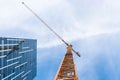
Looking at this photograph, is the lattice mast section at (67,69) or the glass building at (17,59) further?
the glass building at (17,59)

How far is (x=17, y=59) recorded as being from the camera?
90.1 m

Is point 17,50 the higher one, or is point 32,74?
point 17,50

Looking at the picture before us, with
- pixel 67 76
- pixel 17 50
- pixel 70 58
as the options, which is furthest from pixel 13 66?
pixel 67 76

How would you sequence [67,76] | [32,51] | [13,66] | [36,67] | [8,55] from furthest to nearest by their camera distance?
[36,67] < [32,51] < [13,66] < [8,55] < [67,76]

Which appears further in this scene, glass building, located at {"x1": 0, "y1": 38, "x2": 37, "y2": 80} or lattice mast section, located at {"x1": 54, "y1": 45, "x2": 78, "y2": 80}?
glass building, located at {"x1": 0, "y1": 38, "x2": 37, "y2": 80}

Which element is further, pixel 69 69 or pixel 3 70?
pixel 3 70

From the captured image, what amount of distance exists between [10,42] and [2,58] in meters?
7.40

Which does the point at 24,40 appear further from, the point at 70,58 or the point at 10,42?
the point at 70,58

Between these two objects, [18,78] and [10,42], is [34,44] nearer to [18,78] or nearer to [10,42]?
[18,78]

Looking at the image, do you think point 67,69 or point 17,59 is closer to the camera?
point 67,69

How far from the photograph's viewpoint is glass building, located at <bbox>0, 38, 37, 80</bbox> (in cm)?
7481

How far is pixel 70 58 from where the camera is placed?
51.3 meters

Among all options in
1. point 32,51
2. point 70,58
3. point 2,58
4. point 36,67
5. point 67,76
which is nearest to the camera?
point 67,76

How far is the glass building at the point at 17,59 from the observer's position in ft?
245
